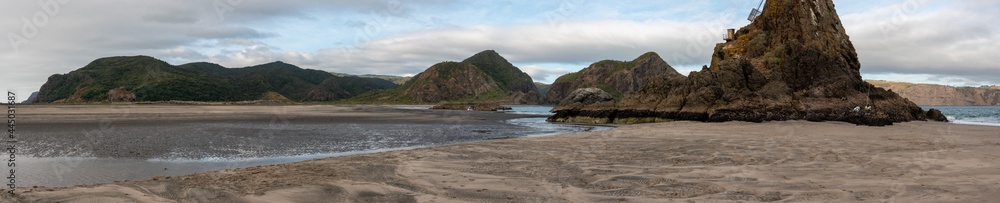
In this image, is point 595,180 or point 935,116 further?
point 935,116

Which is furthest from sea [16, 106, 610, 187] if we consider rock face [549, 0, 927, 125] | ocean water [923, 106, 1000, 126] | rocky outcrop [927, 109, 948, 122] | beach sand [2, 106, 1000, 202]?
ocean water [923, 106, 1000, 126]

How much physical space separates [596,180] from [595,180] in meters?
0.02

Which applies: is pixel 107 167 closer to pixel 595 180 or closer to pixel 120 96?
pixel 595 180

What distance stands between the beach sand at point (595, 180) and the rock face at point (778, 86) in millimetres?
25421

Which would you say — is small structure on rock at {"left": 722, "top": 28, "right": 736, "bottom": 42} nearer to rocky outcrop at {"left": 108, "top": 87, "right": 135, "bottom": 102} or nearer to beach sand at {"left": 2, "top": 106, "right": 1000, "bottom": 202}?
beach sand at {"left": 2, "top": 106, "right": 1000, "bottom": 202}

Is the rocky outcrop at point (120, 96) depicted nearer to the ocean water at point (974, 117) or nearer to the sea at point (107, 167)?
the sea at point (107, 167)

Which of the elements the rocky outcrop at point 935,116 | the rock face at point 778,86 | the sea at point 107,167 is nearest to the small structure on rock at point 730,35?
the rock face at point 778,86

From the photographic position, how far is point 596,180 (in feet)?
33.6

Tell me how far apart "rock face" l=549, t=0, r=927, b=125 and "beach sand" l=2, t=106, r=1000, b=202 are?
83.4ft

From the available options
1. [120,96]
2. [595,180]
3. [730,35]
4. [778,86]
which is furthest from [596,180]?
[120,96]

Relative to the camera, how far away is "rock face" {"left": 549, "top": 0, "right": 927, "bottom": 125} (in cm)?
3931

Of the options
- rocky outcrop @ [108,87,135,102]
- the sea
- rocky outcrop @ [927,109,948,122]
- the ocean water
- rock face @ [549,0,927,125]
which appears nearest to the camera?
the sea

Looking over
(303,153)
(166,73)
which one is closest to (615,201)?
(303,153)

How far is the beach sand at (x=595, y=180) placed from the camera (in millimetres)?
7910
